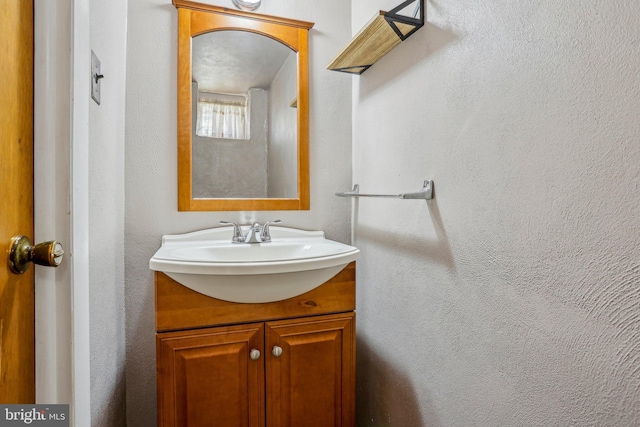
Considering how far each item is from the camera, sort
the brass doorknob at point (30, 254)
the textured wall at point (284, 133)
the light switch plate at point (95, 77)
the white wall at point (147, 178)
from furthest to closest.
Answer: the textured wall at point (284, 133) → the white wall at point (147, 178) → the light switch plate at point (95, 77) → the brass doorknob at point (30, 254)

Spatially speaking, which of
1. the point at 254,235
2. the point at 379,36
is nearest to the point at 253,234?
the point at 254,235

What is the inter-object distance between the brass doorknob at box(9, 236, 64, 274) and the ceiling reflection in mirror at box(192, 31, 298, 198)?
2.71 feet

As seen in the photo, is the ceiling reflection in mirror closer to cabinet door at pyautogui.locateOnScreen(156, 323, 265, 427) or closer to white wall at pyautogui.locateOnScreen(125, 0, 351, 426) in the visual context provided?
→ white wall at pyautogui.locateOnScreen(125, 0, 351, 426)

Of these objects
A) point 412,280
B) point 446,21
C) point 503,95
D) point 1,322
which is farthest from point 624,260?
point 1,322

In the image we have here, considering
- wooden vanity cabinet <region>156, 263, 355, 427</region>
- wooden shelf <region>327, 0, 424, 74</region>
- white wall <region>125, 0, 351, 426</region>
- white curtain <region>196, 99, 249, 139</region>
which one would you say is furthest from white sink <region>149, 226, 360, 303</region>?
wooden shelf <region>327, 0, 424, 74</region>

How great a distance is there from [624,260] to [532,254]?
163 millimetres

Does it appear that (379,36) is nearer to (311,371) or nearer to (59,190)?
(59,190)

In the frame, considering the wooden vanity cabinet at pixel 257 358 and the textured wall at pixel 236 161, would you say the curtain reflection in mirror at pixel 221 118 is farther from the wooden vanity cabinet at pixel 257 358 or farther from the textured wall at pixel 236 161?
the wooden vanity cabinet at pixel 257 358

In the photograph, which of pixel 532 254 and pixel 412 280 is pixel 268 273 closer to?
pixel 412 280

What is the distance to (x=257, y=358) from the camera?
103 cm

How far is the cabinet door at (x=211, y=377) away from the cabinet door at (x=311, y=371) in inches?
1.8

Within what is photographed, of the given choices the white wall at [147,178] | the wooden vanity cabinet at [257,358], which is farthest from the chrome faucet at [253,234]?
the wooden vanity cabinet at [257,358]

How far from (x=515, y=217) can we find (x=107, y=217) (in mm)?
1144

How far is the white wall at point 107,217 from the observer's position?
85 centimetres
